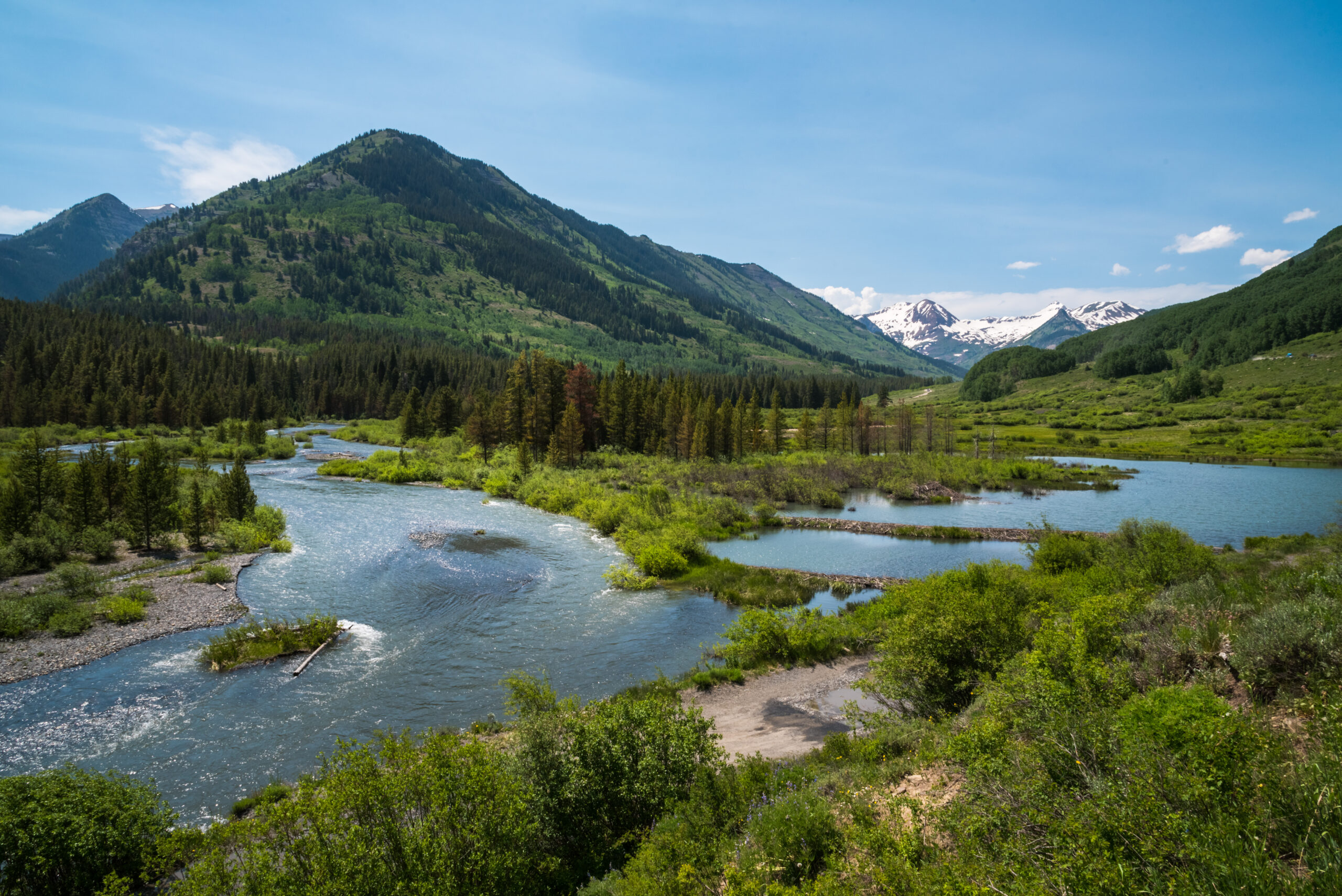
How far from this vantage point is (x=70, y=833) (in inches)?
347

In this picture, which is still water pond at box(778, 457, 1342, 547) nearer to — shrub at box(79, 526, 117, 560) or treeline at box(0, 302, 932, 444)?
shrub at box(79, 526, 117, 560)

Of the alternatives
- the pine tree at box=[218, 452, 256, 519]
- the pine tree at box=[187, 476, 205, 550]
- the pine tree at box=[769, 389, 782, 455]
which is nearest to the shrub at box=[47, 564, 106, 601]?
the pine tree at box=[187, 476, 205, 550]

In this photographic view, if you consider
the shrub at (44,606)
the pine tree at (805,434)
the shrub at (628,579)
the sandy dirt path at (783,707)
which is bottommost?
the sandy dirt path at (783,707)

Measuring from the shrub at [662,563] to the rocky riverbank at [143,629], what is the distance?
55.2 ft

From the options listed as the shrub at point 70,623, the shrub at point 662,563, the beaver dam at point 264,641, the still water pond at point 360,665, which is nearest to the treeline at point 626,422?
the still water pond at point 360,665

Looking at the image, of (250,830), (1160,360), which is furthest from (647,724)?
(1160,360)

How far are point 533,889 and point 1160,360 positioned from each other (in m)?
228

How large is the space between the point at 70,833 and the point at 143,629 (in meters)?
14.3

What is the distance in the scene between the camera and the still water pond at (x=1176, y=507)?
41.0 meters

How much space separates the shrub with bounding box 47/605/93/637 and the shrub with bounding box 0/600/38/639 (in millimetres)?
500

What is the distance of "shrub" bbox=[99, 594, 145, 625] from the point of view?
804 inches

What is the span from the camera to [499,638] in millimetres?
21328

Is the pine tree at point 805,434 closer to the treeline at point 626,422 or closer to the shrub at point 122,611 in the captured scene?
the treeline at point 626,422

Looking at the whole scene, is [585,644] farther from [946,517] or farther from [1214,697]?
[946,517]
